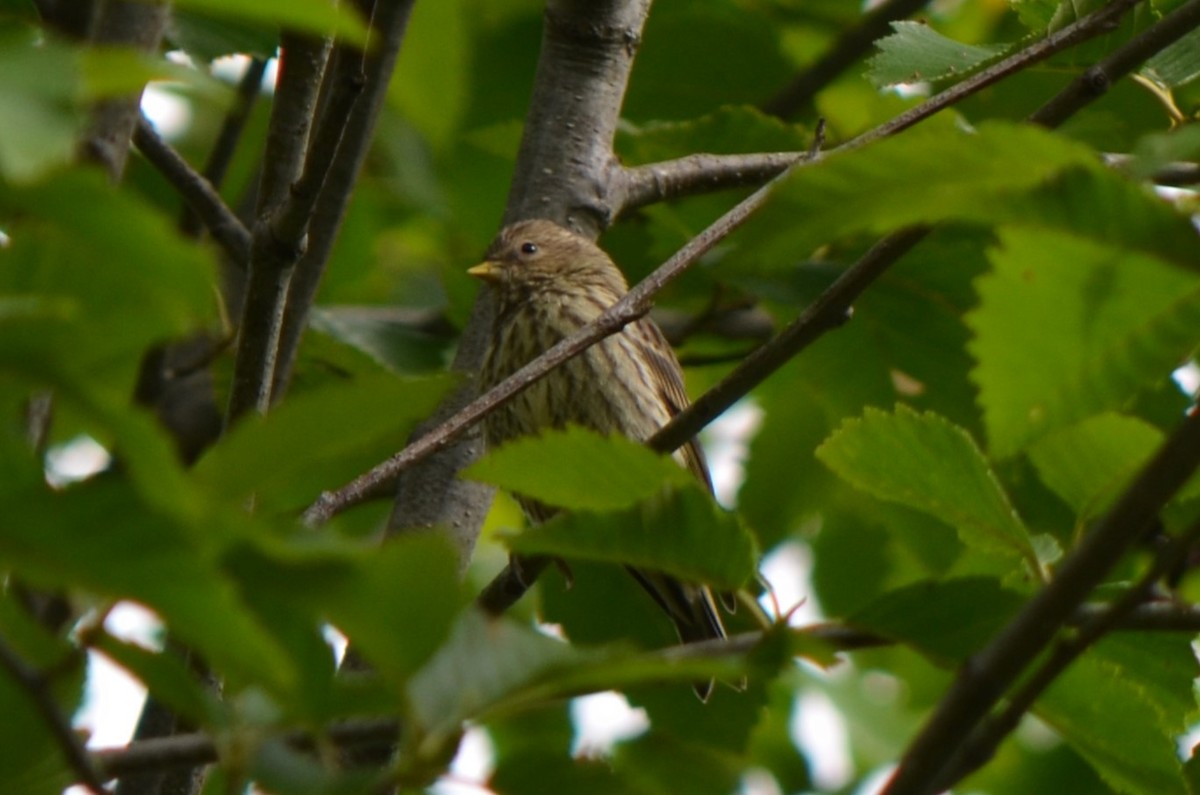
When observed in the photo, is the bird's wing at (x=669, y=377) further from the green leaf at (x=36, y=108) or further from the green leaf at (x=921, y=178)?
the green leaf at (x=36, y=108)

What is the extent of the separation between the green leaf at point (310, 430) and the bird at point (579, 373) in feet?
12.2

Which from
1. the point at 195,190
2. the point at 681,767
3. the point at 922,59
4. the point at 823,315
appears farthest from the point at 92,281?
the point at 681,767

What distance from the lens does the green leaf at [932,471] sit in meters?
2.28

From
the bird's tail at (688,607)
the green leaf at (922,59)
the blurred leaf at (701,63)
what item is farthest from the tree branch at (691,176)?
the bird's tail at (688,607)

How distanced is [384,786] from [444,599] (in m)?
0.27

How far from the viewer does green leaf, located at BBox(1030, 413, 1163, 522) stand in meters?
2.46

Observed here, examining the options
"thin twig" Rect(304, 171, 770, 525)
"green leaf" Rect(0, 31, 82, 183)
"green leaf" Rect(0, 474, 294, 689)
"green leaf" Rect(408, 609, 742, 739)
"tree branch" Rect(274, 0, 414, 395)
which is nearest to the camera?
"green leaf" Rect(0, 31, 82, 183)

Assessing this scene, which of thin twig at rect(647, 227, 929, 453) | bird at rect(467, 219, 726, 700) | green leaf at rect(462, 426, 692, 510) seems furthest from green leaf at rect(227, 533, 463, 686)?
bird at rect(467, 219, 726, 700)

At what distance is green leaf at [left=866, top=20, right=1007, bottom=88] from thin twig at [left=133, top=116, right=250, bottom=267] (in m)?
1.57

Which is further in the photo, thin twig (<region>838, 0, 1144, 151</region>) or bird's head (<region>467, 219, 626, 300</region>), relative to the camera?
bird's head (<region>467, 219, 626, 300</region>)

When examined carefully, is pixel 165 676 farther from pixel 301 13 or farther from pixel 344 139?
pixel 344 139

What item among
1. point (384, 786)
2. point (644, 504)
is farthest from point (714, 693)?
point (384, 786)

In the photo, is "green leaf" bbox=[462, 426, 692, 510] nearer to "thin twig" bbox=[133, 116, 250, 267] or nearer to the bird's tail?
"thin twig" bbox=[133, 116, 250, 267]

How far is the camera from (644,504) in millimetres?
2146
